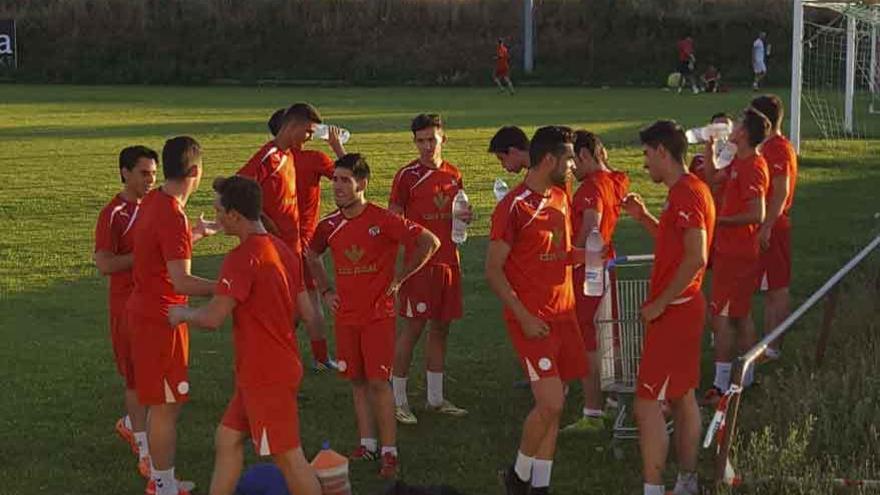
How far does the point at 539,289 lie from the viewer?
7625 mm

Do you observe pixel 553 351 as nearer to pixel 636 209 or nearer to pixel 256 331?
pixel 636 209

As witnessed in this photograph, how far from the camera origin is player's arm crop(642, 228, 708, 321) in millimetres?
7105

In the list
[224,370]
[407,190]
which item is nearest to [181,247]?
[407,190]

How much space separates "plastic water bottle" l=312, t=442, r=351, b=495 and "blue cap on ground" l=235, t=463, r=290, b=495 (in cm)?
29

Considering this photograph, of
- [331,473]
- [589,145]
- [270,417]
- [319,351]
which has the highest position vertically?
[589,145]

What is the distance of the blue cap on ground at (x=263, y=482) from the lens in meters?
7.39

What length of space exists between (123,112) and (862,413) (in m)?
32.9

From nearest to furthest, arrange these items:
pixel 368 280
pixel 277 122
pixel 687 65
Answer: pixel 368 280, pixel 277 122, pixel 687 65

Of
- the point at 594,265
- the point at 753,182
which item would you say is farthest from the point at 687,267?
the point at 753,182

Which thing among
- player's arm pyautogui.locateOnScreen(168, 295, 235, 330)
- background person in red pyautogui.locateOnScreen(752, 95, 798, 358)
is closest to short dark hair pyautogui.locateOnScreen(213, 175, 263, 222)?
player's arm pyautogui.locateOnScreen(168, 295, 235, 330)

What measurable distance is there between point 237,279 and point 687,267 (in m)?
2.36

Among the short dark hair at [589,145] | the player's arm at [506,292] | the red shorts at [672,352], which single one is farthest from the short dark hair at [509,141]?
the red shorts at [672,352]

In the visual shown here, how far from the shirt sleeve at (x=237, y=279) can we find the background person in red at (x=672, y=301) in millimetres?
2131

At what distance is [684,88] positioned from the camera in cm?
5259
